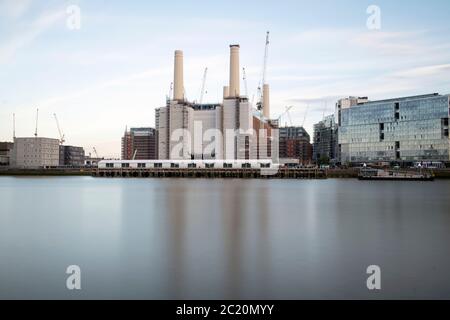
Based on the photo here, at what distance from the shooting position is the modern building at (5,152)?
166500 mm

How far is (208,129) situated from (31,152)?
2326 inches

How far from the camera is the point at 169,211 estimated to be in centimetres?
3409

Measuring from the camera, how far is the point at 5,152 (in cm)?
17838

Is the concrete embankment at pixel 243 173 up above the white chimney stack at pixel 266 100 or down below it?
below

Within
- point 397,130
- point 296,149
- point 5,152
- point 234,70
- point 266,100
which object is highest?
point 234,70

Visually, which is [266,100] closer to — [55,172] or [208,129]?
[208,129]

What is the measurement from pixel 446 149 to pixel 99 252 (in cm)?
10964

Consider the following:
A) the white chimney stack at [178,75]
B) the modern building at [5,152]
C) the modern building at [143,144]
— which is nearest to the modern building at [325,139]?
the modern building at [143,144]

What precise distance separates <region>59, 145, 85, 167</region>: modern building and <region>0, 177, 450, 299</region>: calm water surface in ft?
468

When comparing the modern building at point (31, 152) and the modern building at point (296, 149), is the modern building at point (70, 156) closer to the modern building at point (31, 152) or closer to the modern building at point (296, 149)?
the modern building at point (31, 152)

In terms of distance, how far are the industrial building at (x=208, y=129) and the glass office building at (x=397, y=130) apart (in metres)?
25.0

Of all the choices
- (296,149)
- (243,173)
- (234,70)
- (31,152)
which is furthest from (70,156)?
(243,173)
